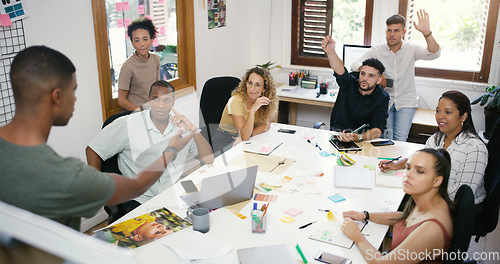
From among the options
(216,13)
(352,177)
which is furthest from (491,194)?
(216,13)

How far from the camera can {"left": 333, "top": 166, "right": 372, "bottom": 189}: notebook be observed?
2.44m

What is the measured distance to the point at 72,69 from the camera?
1.22 meters

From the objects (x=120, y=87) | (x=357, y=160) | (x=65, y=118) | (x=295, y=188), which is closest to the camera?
(x=65, y=118)

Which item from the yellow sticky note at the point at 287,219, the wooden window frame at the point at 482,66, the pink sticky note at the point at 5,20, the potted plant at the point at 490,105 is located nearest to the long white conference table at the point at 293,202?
the yellow sticky note at the point at 287,219

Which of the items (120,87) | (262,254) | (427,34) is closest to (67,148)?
(120,87)

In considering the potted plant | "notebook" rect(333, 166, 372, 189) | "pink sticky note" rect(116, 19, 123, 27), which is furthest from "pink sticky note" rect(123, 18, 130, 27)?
the potted plant

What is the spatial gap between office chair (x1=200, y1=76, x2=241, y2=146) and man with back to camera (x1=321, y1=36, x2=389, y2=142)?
2.87ft

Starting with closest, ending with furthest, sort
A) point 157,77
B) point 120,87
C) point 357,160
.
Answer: point 357,160 < point 120,87 < point 157,77

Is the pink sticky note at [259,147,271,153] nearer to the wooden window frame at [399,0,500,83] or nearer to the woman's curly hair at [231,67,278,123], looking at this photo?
the woman's curly hair at [231,67,278,123]

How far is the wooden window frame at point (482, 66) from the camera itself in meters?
4.24

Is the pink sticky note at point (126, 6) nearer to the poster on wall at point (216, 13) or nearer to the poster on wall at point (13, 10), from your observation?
the poster on wall at point (13, 10)

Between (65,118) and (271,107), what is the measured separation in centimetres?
233

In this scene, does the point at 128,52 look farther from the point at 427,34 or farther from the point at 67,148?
the point at 427,34

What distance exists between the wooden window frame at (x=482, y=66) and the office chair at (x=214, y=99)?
2.21m
